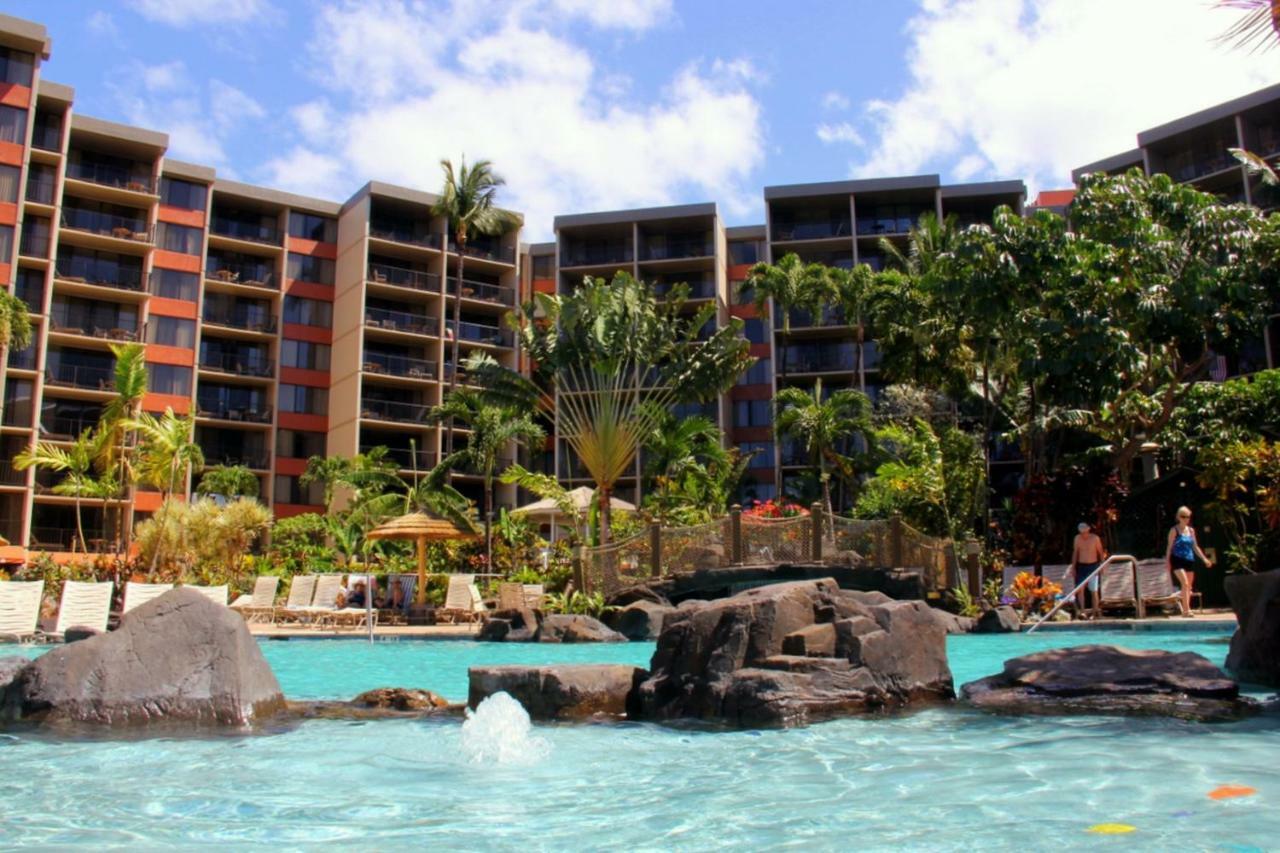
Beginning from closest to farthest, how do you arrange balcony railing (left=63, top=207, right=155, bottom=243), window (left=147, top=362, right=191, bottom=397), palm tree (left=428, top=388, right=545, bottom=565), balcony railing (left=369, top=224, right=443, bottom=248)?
1. palm tree (left=428, top=388, right=545, bottom=565)
2. balcony railing (left=63, top=207, right=155, bottom=243)
3. window (left=147, top=362, right=191, bottom=397)
4. balcony railing (left=369, top=224, right=443, bottom=248)

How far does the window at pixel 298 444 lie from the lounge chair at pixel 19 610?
34779mm

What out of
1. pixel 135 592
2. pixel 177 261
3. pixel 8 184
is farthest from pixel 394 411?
pixel 135 592

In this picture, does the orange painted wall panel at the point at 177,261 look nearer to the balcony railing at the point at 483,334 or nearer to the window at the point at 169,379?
the window at the point at 169,379

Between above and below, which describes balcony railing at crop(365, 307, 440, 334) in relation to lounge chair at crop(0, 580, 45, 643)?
above

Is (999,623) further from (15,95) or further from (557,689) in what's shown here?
(15,95)

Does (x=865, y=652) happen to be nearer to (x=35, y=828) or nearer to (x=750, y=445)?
(x=35, y=828)

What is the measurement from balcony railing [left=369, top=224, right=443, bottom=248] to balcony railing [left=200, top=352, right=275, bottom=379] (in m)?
7.95

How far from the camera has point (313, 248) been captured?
5256 centimetres

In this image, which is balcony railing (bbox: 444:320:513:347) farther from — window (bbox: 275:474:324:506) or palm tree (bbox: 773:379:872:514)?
palm tree (bbox: 773:379:872:514)

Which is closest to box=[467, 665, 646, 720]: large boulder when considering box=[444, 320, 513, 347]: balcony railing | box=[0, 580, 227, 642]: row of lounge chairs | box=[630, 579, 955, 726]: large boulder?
box=[630, 579, 955, 726]: large boulder

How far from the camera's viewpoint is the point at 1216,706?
7.25 metres

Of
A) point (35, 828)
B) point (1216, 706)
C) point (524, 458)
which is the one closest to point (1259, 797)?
point (1216, 706)

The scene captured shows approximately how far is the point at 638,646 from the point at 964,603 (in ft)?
20.3

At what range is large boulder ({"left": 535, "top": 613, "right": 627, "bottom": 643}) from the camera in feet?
52.6
